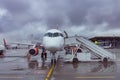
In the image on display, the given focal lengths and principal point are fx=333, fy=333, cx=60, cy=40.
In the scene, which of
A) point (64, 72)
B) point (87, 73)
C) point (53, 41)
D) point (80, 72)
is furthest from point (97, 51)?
point (87, 73)

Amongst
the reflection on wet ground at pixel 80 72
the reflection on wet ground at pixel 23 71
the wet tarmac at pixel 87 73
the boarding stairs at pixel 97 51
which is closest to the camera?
the wet tarmac at pixel 87 73

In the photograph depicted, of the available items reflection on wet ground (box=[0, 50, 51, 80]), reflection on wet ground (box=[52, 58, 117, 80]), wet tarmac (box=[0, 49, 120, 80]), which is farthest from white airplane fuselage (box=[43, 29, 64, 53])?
reflection on wet ground (box=[52, 58, 117, 80])

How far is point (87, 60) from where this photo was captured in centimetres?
3391

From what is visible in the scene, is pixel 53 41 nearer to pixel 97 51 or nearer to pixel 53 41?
pixel 53 41

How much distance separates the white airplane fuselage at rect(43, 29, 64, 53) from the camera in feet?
99.2

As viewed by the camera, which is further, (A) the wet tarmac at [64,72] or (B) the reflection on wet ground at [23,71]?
(B) the reflection on wet ground at [23,71]

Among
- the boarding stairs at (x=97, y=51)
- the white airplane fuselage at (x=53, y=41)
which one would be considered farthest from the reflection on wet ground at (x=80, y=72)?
the boarding stairs at (x=97, y=51)

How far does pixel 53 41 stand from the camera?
30594mm

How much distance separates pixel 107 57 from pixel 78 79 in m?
15.1

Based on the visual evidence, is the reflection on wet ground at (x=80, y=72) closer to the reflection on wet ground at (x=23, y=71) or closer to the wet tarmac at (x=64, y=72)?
the wet tarmac at (x=64, y=72)

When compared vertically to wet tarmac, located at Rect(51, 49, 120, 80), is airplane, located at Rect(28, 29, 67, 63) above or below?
above

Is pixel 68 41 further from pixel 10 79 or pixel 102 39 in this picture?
pixel 102 39

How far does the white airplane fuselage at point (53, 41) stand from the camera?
3023cm

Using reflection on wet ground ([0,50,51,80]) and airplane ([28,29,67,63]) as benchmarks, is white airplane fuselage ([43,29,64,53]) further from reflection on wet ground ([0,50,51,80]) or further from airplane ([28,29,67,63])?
reflection on wet ground ([0,50,51,80])
